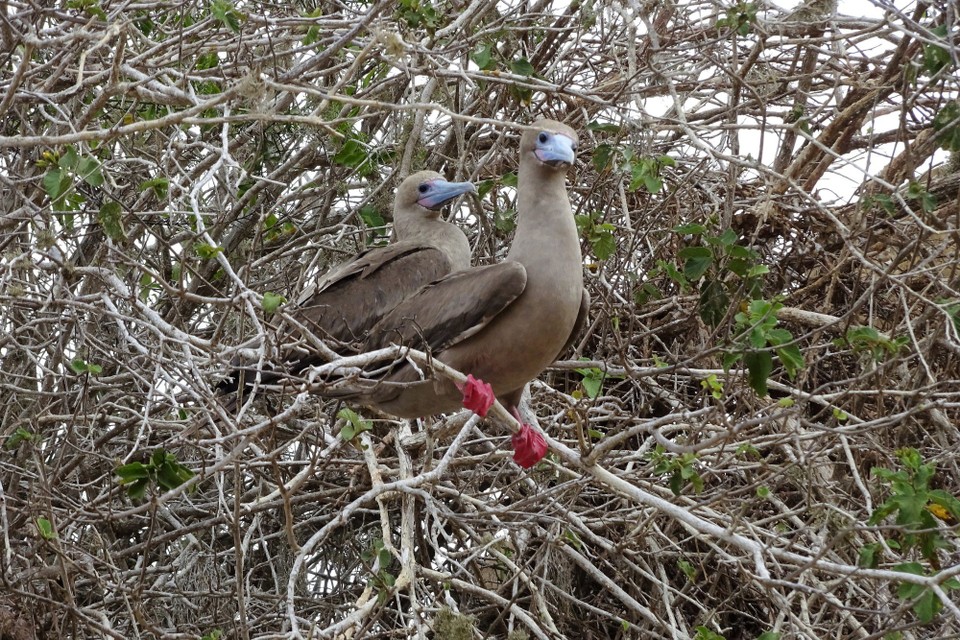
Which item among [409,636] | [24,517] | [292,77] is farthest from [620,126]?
[24,517]

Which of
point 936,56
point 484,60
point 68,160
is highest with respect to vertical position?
point 936,56

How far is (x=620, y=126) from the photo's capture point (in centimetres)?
466

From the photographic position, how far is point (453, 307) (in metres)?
4.51

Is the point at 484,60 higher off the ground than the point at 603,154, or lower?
higher

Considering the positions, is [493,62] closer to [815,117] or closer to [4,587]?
[815,117]

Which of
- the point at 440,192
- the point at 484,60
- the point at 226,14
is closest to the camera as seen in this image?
the point at 226,14

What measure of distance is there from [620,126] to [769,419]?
5.15ft

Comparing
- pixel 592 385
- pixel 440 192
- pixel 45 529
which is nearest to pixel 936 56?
pixel 592 385

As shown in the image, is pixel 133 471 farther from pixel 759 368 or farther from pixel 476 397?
pixel 759 368

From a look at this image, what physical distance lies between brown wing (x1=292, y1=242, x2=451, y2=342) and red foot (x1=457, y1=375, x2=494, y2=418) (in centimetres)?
128

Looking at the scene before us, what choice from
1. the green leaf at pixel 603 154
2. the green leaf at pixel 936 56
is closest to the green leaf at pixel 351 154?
the green leaf at pixel 603 154

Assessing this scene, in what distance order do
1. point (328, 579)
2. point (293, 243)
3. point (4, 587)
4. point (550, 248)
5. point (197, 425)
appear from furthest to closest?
point (293, 243) → point (328, 579) → point (550, 248) → point (4, 587) → point (197, 425)

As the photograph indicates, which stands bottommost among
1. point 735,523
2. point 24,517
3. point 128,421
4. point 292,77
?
point 24,517

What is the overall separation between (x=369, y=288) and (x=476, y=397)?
1.44 metres
